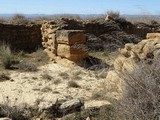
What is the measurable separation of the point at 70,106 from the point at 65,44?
4.82 metres

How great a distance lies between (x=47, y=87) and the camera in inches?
350

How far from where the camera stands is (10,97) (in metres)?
8.11

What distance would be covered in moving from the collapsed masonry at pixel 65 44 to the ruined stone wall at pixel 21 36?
2.44 m

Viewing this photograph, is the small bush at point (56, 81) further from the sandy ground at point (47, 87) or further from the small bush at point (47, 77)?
the small bush at point (47, 77)

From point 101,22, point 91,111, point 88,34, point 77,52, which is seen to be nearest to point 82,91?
point 91,111

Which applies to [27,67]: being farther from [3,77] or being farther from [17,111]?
[17,111]

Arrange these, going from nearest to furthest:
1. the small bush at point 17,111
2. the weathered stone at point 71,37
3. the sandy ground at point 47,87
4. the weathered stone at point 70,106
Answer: the small bush at point 17,111
the weathered stone at point 70,106
the sandy ground at point 47,87
the weathered stone at point 71,37

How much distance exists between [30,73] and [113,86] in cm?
337

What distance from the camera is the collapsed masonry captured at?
11461mm

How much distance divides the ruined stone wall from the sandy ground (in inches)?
174

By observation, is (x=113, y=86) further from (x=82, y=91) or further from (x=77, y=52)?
(x=77, y=52)

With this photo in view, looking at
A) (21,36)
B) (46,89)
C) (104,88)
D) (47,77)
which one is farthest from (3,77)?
(21,36)

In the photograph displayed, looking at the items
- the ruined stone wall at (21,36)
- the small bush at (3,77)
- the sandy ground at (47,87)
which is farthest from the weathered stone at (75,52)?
the ruined stone wall at (21,36)

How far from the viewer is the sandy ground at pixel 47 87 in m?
7.92
